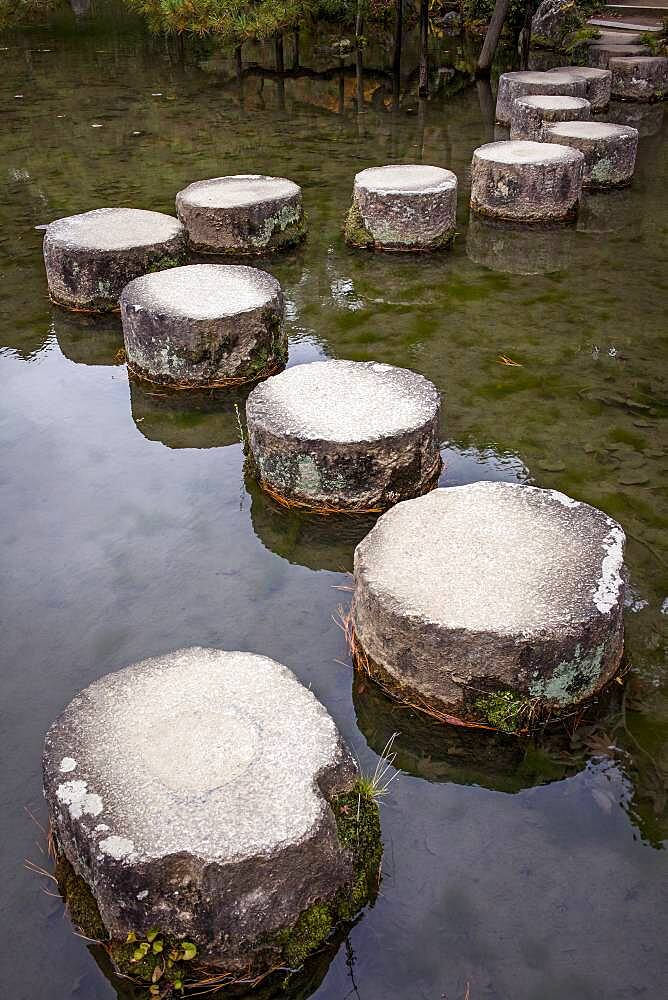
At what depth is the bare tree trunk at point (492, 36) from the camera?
516 inches

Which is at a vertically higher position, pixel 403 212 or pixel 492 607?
pixel 403 212

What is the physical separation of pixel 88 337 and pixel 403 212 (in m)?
2.80

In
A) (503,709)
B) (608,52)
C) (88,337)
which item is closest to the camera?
(503,709)

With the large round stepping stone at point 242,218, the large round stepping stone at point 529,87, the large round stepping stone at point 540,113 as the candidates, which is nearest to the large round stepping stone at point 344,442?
the large round stepping stone at point 242,218

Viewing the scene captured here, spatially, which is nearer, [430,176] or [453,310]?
[453,310]

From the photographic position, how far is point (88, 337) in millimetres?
6254

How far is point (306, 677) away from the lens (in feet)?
11.3

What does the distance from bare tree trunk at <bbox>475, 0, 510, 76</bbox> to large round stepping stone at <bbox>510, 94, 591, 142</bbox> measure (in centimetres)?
391

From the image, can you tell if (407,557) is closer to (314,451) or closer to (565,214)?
(314,451)

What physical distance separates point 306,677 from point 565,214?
601 centimetres

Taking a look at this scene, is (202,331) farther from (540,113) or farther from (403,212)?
(540,113)

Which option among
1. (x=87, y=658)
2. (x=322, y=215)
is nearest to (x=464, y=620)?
(x=87, y=658)

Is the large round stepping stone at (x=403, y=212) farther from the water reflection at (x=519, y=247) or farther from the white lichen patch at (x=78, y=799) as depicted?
the white lichen patch at (x=78, y=799)

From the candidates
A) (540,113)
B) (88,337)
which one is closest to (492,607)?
(88,337)
